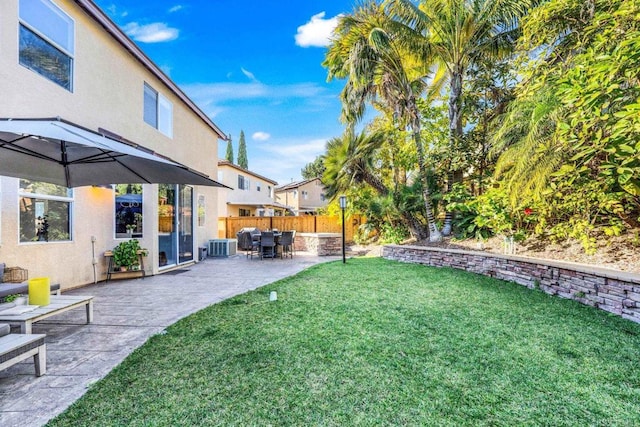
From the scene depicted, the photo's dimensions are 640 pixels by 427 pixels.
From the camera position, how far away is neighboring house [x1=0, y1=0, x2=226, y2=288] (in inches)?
197

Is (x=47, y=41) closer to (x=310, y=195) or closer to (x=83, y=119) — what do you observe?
(x=83, y=119)

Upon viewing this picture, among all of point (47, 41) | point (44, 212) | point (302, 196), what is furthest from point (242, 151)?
point (44, 212)

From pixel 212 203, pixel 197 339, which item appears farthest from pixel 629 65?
pixel 212 203

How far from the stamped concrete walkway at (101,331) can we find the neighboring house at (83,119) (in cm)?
104

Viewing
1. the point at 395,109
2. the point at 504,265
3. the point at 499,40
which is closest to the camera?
the point at 504,265

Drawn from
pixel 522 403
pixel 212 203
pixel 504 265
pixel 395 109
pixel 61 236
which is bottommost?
pixel 522 403

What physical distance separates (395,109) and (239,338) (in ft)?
37.3

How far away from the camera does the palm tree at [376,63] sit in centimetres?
946

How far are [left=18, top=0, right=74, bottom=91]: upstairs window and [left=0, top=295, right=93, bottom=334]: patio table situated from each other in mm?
4081

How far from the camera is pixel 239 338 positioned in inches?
142

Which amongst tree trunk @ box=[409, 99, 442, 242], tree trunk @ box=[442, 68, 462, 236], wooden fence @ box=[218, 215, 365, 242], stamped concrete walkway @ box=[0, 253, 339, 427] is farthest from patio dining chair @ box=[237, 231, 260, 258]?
tree trunk @ box=[442, 68, 462, 236]

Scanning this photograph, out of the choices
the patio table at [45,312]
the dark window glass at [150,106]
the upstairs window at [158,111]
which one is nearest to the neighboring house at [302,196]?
the upstairs window at [158,111]

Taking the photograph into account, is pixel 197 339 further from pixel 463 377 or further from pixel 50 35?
pixel 50 35

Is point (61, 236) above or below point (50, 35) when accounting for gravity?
below
